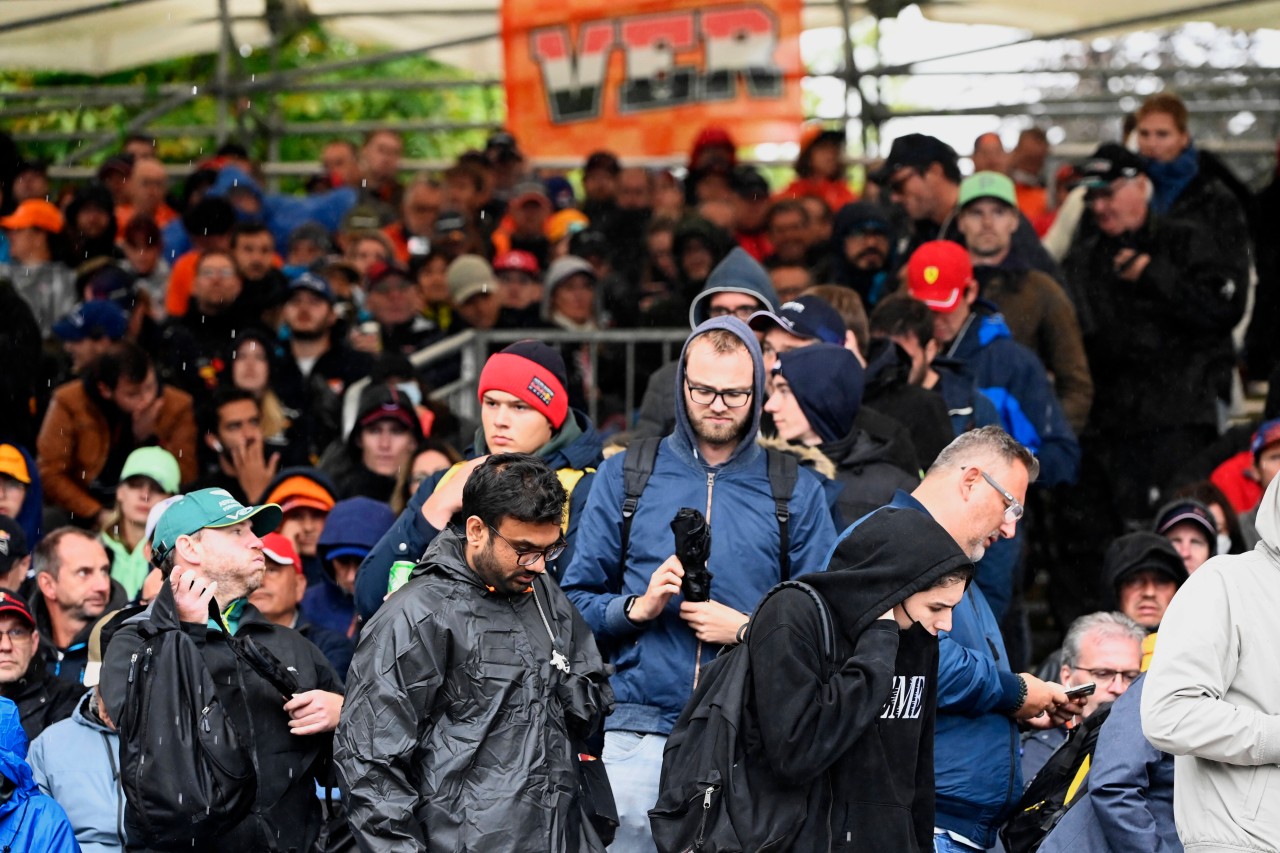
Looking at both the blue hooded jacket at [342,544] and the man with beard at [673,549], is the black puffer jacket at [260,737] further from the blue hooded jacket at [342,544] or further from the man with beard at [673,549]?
the blue hooded jacket at [342,544]

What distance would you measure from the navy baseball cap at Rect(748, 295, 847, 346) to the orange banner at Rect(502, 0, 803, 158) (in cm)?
643

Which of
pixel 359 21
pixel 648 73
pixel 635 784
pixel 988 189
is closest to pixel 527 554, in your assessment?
pixel 635 784

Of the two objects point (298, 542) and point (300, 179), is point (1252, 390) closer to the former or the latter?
point (298, 542)

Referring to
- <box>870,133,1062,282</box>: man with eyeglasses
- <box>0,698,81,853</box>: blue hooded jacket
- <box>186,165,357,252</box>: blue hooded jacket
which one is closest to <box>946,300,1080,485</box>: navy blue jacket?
<box>870,133,1062,282</box>: man with eyeglasses

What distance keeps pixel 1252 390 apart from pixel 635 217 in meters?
4.31

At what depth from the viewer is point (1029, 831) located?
581cm

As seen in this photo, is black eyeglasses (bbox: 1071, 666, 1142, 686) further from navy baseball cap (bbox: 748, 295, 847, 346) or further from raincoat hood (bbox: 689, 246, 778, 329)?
raincoat hood (bbox: 689, 246, 778, 329)

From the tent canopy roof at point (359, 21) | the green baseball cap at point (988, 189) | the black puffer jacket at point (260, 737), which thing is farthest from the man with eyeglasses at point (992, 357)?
the tent canopy roof at point (359, 21)

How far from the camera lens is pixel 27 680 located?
21.9 ft

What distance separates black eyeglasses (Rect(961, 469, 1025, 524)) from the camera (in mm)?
5531

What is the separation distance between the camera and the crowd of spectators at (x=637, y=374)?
5934 mm

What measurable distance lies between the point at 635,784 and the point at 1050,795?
1.32 m

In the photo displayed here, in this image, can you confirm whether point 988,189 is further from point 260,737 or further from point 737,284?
point 260,737

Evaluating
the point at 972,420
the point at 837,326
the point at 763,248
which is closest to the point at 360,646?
the point at 837,326
